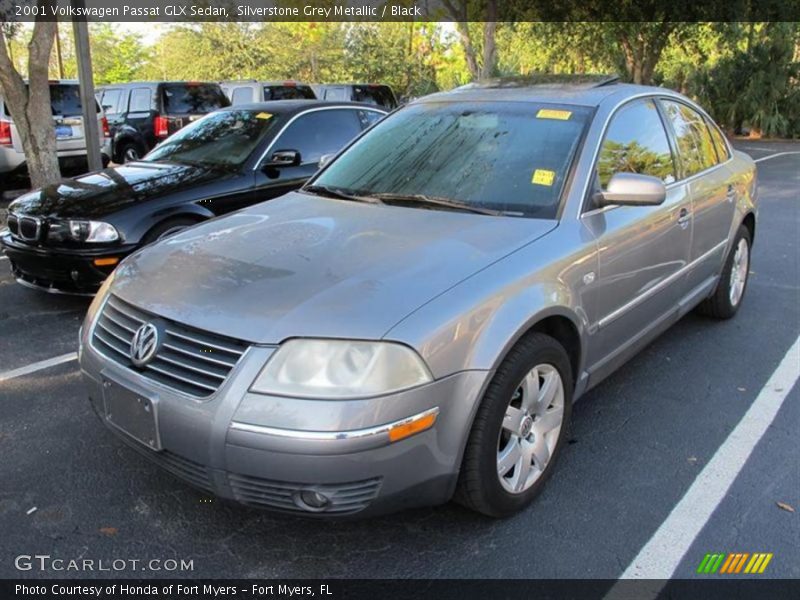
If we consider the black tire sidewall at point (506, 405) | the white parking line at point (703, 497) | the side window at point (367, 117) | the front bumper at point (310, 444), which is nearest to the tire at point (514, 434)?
the black tire sidewall at point (506, 405)

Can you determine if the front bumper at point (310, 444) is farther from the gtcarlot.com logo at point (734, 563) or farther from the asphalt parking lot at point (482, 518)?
the gtcarlot.com logo at point (734, 563)

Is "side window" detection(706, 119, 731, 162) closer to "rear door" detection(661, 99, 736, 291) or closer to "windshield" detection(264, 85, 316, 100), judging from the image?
"rear door" detection(661, 99, 736, 291)

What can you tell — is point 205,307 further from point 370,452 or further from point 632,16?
point 632,16

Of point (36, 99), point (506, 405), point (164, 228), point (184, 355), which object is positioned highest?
point (36, 99)

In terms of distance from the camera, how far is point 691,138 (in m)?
4.43

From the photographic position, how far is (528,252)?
9.17 feet

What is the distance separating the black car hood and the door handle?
3570 millimetres

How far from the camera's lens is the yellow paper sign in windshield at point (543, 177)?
3.22 metres

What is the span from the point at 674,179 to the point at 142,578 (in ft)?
11.1

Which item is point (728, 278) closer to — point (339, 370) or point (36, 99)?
point (339, 370)

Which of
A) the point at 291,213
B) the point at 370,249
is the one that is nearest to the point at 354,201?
the point at 291,213

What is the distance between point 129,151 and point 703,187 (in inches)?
497

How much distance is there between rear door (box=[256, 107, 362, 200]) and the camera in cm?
590

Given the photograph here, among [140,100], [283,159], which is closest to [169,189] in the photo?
[283,159]
